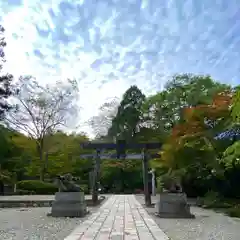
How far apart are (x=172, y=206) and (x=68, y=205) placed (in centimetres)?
357

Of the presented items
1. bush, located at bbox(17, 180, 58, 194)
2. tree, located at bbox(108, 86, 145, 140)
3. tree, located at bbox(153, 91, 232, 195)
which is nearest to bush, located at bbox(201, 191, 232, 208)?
tree, located at bbox(153, 91, 232, 195)

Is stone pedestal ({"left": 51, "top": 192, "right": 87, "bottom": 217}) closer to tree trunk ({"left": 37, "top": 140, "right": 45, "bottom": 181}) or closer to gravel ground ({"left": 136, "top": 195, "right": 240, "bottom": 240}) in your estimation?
gravel ground ({"left": 136, "top": 195, "right": 240, "bottom": 240})

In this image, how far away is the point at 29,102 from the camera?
37.8m

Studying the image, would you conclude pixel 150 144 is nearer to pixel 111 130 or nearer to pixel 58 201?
pixel 58 201

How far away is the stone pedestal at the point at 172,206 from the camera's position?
1320 cm

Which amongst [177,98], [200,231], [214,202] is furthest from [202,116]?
[177,98]

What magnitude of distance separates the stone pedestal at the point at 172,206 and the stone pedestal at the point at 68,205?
2.73 m

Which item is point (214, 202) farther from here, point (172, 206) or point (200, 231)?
point (200, 231)

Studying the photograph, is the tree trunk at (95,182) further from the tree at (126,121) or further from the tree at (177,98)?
the tree at (126,121)

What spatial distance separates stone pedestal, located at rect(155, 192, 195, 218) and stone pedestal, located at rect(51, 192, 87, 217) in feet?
8.96

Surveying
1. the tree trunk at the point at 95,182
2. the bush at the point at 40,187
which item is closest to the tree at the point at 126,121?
the bush at the point at 40,187

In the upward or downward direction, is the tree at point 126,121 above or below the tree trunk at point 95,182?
above

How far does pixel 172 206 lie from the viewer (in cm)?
1333

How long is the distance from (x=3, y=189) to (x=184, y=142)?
24.1 m
